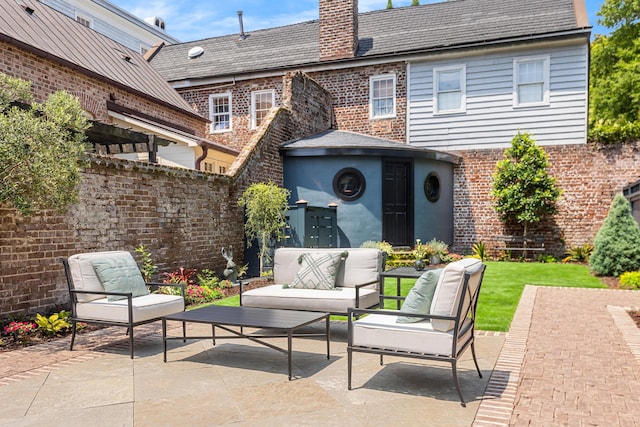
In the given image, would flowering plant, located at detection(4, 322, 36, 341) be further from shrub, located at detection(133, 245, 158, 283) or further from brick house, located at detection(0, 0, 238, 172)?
brick house, located at detection(0, 0, 238, 172)

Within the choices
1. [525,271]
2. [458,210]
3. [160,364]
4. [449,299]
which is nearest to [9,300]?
[160,364]

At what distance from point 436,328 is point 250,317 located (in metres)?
1.98

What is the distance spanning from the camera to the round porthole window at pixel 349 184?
14.5 metres

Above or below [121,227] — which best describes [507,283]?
below

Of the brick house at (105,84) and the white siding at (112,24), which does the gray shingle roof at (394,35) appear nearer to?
the white siding at (112,24)

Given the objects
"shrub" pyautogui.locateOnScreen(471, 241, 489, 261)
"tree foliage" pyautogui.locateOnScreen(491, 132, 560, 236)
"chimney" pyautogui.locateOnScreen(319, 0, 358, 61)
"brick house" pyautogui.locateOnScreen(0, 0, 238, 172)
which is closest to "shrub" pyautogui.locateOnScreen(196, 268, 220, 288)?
"brick house" pyautogui.locateOnScreen(0, 0, 238, 172)

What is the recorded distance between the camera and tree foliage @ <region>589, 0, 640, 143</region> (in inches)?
894

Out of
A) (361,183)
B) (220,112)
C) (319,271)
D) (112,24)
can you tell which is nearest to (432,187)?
(361,183)

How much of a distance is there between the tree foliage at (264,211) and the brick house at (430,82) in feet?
9.83

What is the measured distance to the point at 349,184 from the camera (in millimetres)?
14664

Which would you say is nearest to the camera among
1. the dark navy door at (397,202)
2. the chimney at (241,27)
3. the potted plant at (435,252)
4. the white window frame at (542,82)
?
the potted plant at (435,252)

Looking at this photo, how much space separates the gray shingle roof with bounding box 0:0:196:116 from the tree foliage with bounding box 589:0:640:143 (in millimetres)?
18657

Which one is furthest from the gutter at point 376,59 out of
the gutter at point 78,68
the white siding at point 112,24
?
the white siding at point 112,24

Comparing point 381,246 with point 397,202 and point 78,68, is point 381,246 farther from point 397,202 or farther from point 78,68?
point 78,68
